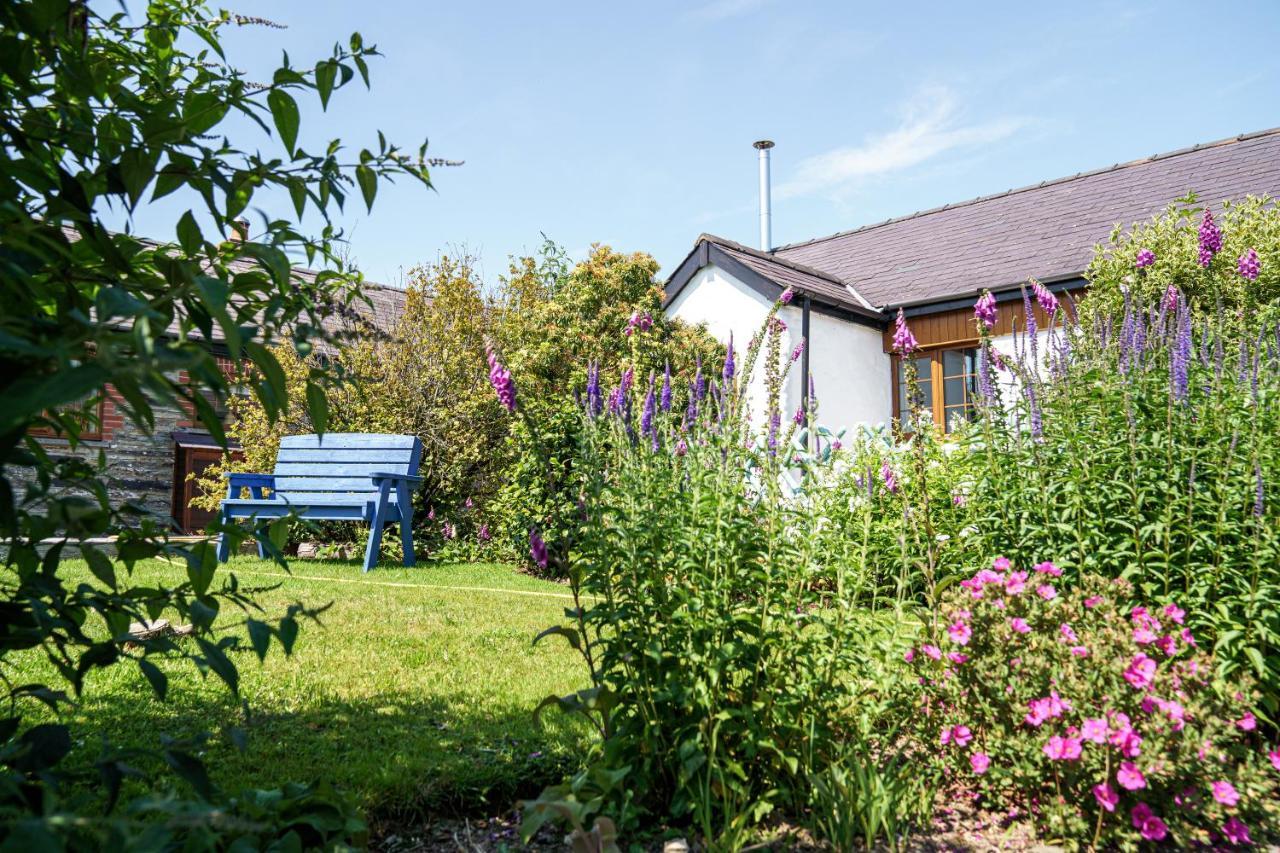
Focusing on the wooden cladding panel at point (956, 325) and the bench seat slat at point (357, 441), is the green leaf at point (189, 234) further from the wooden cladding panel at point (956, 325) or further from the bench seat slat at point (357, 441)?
the wooden cladding panel at point (956, 325)

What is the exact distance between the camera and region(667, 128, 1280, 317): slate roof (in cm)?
1102

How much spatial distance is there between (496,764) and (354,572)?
486 centimetres

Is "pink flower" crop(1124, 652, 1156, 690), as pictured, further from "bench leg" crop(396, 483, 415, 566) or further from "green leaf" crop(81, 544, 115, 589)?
"bench leg" crop(396, 483, 415, 566)

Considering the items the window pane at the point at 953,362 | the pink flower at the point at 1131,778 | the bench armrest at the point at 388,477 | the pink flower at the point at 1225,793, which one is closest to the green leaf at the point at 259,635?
the pink flower at the point at 1131,778

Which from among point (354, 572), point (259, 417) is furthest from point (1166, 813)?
point (259, 417)

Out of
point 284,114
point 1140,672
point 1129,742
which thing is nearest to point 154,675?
point 284,114

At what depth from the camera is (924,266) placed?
41.6 feet

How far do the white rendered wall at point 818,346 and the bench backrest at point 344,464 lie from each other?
493cm

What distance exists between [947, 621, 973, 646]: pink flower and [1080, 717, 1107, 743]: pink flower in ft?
1.20

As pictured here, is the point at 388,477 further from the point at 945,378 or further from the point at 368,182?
the point at 945,378

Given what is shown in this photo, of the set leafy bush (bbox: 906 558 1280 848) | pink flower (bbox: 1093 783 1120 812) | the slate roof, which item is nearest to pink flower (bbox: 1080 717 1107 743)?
leafy bush (bbox: 906 558 1280 848)

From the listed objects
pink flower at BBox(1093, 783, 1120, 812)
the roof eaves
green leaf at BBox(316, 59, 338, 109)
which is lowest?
pink flower at BBox(1093, 783, 1120, 812)

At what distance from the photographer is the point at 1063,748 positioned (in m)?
2.05

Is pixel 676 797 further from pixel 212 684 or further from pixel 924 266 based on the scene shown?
pixel 924 266
